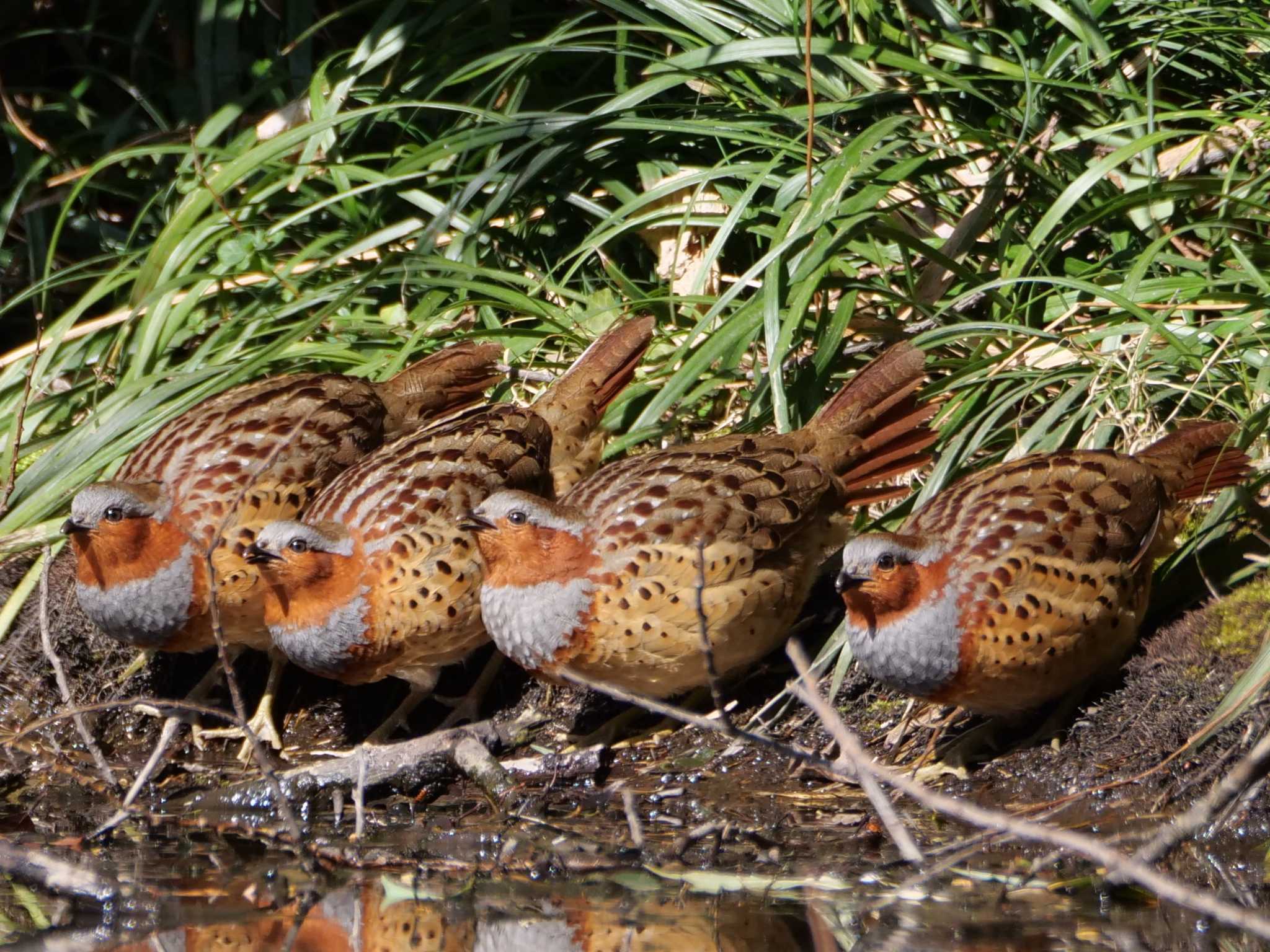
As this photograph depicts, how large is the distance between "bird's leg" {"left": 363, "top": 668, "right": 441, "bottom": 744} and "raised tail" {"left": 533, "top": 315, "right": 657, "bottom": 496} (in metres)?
0.85

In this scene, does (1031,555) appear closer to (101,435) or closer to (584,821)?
(584,821)

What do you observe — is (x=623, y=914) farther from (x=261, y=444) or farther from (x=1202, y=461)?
(x=261, y=444)

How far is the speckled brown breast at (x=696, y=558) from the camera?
489cm

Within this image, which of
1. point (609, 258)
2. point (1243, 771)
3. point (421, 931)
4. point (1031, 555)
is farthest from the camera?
point (609, 258)

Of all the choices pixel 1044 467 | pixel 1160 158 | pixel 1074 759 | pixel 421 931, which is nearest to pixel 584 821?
pixel 421 931

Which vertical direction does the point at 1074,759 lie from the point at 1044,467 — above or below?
below

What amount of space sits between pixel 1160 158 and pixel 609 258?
2.21 m

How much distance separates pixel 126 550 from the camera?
17.7 ft

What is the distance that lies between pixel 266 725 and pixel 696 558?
1.83m

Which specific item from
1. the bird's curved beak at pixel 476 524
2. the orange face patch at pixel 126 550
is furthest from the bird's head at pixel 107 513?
the bird's curved beak at pixel 476 524

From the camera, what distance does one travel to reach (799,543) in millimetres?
5184

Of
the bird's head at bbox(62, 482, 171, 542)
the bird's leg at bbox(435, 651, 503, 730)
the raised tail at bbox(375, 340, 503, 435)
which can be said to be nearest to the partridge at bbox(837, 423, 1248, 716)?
the bird's leg at bbox(435, 651, 503, 730)

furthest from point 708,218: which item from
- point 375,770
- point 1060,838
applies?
point 1060,838

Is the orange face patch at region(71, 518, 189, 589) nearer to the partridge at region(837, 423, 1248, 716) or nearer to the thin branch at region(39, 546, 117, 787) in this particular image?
the thin branch at region(39, 546, 117, 787)
